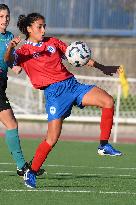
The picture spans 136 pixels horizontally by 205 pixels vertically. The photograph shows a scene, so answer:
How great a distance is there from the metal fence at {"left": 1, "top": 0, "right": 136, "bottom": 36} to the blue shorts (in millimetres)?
16166

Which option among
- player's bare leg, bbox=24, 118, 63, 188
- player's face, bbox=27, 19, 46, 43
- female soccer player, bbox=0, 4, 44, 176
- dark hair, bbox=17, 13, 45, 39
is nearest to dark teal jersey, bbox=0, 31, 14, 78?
female soccer player, bbox=0, 4, 44, 176

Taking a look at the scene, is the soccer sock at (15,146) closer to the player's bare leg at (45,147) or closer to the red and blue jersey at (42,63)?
the player's bare leg at (45,147)

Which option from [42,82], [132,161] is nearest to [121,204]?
[42,82]

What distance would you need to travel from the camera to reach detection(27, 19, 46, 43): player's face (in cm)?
1311

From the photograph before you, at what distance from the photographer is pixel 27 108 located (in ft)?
80.1

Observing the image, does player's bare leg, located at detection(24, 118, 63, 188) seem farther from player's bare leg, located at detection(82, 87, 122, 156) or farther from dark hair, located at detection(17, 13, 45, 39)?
dark hair, located at detection(17, 13, 45, 39)

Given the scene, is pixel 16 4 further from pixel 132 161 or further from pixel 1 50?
pixel 1 50

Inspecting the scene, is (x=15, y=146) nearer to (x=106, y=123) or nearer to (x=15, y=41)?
(x=106, y=123)

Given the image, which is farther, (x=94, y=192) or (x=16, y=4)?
(x=16, y=4)

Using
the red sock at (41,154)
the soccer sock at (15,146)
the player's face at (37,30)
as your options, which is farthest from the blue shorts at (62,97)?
the soccer sock at (15,146)

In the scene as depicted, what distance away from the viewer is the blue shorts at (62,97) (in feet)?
42.1

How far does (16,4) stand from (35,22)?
53.0 feet

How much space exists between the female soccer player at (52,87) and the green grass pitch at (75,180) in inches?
15.9

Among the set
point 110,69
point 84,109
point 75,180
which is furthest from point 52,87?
point 84,109
